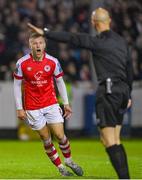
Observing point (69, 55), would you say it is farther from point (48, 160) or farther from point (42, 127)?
point (42, 127)

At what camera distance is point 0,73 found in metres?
24.6

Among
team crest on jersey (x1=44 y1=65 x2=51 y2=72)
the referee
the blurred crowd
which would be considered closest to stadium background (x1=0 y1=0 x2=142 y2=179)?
the blurred crowd

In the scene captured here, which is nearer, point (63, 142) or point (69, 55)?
point (63, 142)

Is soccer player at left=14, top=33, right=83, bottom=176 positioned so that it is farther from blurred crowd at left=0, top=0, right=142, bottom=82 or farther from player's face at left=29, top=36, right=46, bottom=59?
blurred crowd at left=0, top=0, right=142, bottom=82

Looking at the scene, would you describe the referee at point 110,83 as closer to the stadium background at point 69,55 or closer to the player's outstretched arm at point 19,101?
the player's outstretched arm at point 19,101

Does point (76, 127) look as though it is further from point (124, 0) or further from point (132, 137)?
point (124, 0)

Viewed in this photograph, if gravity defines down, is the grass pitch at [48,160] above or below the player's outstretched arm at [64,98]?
below

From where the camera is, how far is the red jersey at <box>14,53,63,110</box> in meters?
13.2

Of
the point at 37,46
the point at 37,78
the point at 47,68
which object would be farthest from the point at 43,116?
the point at 37,46

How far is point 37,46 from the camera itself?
42.5 ft

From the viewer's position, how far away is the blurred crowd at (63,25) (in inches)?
975

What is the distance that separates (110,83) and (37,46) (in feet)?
7.57

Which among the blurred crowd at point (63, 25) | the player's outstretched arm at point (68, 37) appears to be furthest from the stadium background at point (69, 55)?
the player's outstretched arm at point (68, 37)

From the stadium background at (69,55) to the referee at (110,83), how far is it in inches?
510
